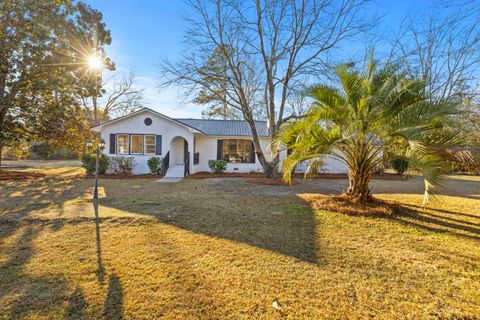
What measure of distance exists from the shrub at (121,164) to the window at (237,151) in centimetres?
588

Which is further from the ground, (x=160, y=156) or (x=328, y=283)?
(x=160, y=156)

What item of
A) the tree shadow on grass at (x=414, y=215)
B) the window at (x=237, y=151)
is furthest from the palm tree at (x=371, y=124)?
the window at (x=237, y=151)

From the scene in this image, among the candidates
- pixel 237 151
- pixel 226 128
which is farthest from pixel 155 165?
pixel 226 128

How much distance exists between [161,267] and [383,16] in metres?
13.7

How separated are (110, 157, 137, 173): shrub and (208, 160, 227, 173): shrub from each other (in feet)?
15.9

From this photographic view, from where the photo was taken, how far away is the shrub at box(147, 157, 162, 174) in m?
13.4

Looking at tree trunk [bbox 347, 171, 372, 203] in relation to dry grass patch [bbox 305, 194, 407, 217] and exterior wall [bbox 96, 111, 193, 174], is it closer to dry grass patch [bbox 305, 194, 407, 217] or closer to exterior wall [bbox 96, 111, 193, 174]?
dry grass patch [bbox 305, 194, 407, 217]

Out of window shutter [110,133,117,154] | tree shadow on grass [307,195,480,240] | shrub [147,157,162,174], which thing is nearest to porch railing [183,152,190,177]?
shrub [147,157,162,174]

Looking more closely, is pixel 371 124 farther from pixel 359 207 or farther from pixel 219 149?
pixel 219 149

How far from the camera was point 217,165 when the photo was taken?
1460 cm

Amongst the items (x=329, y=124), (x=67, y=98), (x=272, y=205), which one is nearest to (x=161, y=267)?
(x=272, y=205)

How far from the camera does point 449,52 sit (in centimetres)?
1482

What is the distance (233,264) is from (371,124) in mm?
5148

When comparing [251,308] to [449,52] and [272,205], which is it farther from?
[449,52]
